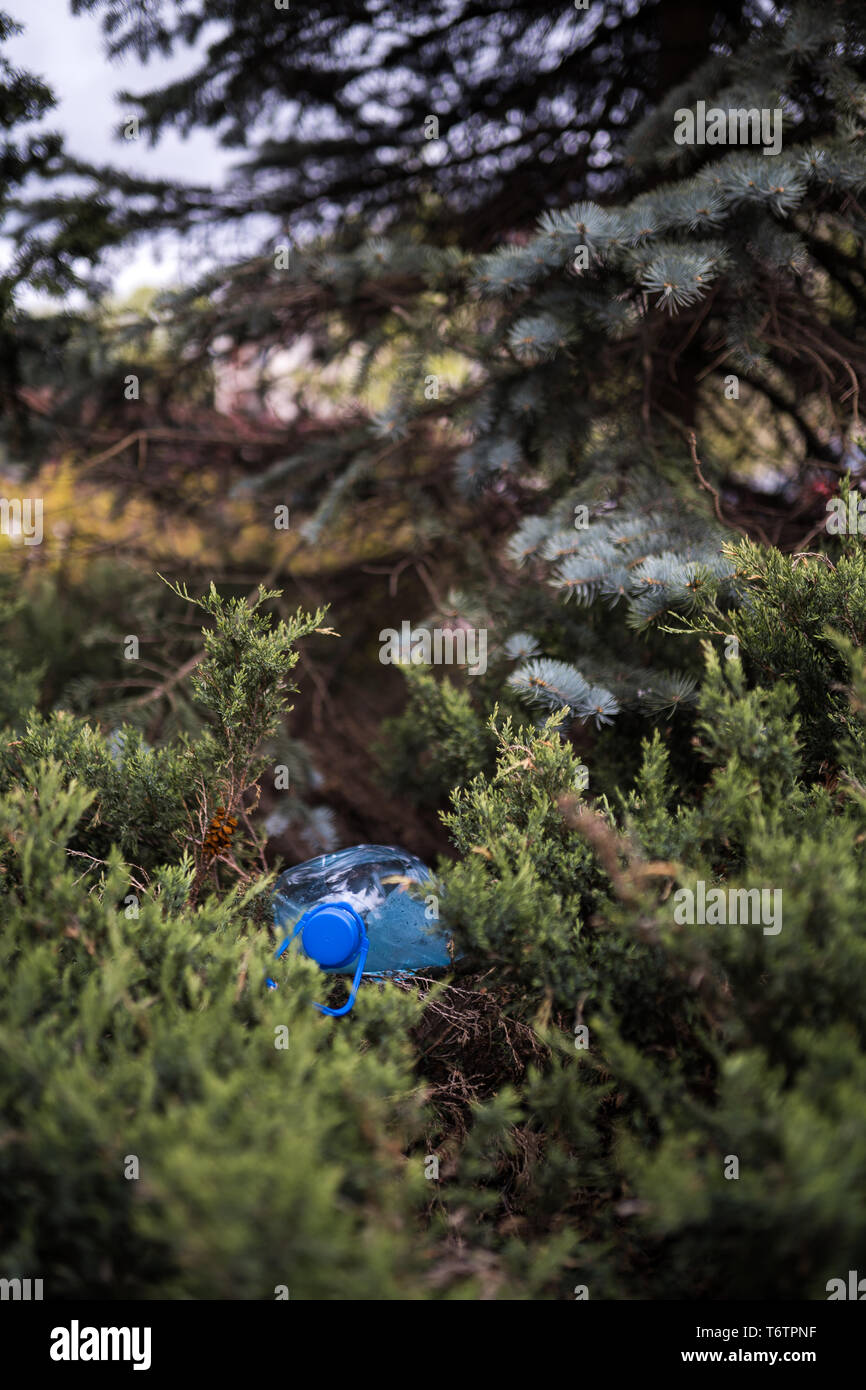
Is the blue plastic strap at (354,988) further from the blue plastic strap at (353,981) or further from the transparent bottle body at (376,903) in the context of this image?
the transparent bottle body at (376,903)

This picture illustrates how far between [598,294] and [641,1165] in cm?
238

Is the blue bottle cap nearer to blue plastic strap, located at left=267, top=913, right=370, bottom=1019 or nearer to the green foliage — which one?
blue plastic strap, located at left=267, top=913, right=370, bottom=1019

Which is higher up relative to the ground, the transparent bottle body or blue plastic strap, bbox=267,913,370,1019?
the transparent bottle body

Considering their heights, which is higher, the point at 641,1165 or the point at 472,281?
the point at 472,281

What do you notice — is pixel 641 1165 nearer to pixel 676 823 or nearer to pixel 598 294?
pixel 676 823

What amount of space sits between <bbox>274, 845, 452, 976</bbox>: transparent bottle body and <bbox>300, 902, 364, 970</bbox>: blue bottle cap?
0.65ft

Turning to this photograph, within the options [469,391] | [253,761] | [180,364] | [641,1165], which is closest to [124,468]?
[180,364]

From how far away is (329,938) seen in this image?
178 cm

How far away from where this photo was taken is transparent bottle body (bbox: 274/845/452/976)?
2049 millimetres

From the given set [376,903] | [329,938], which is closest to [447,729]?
[376,903]

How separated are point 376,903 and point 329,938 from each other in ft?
1.02

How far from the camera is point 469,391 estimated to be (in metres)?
2.85

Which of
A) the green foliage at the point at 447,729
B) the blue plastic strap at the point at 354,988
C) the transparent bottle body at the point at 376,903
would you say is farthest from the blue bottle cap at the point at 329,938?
the green foliage at the point at 447,729

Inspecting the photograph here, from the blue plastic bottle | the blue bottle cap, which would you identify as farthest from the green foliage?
the blue bottle cap
